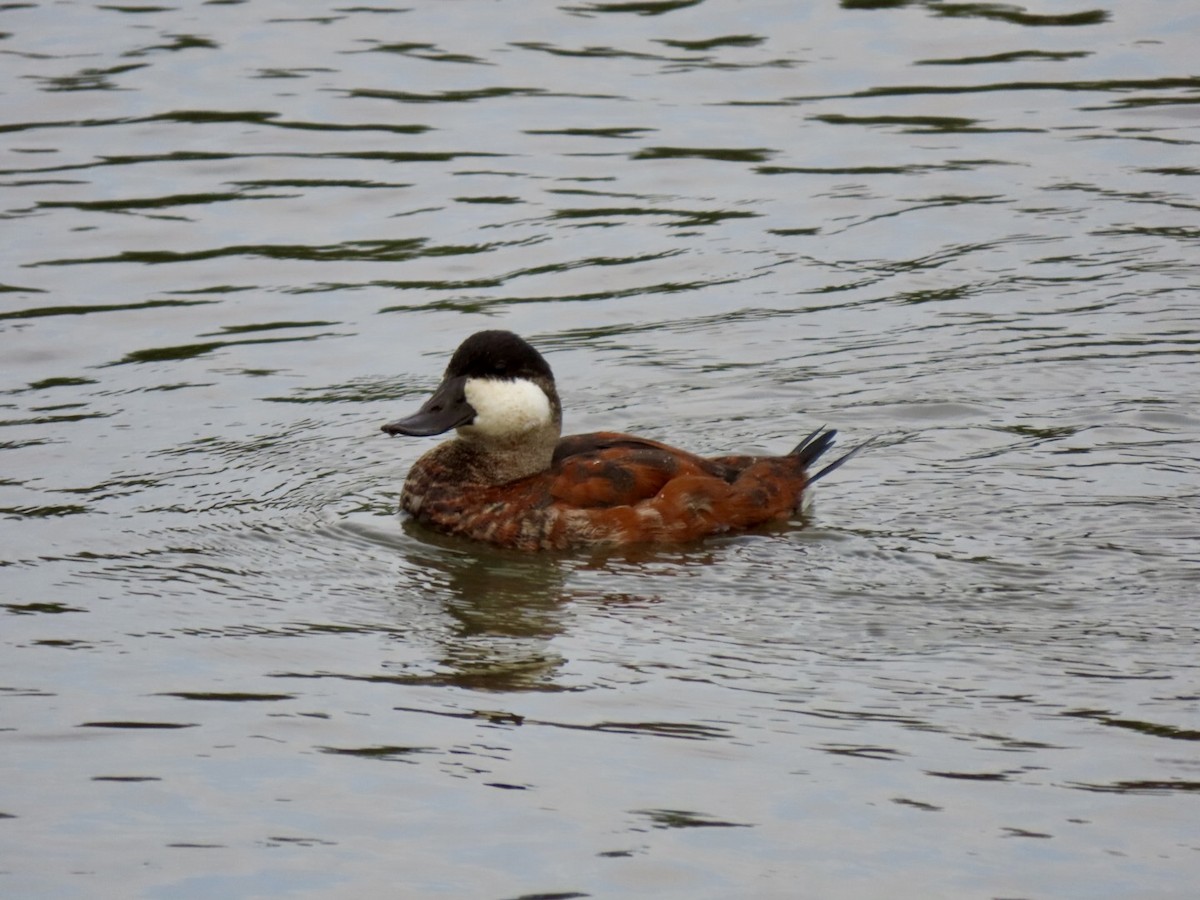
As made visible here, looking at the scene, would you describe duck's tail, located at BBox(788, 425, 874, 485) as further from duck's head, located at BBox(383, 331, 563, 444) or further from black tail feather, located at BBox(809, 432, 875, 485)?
duck's head, located at BBox(383, 331, 563, 444)

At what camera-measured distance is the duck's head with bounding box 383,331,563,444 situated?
28.3 ft

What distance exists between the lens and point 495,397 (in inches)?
341

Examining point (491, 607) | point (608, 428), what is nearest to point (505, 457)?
point (491, 607)

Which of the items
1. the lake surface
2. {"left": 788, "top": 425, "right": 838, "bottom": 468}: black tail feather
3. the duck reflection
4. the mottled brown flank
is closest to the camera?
the lake surface

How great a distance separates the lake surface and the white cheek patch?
22.4 inches

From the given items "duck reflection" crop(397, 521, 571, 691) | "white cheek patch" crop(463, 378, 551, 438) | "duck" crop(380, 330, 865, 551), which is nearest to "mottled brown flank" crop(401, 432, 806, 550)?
"duck" crop(380, 330, 865, 551)

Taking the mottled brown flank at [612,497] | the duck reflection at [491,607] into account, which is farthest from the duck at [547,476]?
the duck reflection at [491,607]

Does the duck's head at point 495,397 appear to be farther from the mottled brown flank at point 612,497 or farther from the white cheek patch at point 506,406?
the mottled brown flank at point 612,497

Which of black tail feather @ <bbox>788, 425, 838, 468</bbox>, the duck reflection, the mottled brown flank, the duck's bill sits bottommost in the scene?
the duck reflection

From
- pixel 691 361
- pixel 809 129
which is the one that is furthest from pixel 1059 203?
pixel 691 361

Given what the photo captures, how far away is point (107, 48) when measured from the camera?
16094 mm

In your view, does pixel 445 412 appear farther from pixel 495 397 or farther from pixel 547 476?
pixel 547 476

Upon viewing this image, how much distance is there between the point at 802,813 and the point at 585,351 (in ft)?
17.8

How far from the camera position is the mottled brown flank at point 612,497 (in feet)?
27.5
